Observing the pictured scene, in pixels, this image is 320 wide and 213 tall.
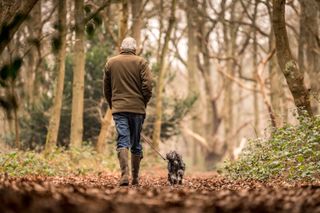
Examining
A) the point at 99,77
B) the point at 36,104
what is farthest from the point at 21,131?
the point at 99,77

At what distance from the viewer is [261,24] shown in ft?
94.4

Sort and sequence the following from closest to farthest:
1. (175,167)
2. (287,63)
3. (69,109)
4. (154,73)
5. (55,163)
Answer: (175,167)
(287,63)
(55,163)
(69,109)
(154,73)

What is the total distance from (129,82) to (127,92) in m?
0.18

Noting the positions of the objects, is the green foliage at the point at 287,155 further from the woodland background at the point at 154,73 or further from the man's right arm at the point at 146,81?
the man's right arm at the point at 146,81

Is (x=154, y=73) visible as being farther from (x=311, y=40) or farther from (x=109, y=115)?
(x=311, y=40)

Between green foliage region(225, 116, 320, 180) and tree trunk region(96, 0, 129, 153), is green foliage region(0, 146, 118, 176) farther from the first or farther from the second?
green foliage region(225, 116, 320, 180)

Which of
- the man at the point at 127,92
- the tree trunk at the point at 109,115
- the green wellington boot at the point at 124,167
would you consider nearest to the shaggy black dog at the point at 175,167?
the man at the point at 127,92

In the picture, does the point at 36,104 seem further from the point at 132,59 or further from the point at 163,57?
the point at 132,59

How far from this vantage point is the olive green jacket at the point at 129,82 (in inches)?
393

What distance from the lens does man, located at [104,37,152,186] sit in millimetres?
9938

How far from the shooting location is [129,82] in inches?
396

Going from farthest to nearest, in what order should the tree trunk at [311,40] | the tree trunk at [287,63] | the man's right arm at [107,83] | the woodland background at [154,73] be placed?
the tree trunk at [311,40] < the woodland background at [154,73] < the tree trunk at [287,63] < the man's right arm at [107,83]

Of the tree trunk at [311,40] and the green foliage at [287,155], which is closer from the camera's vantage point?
the green foliage at [287,155]

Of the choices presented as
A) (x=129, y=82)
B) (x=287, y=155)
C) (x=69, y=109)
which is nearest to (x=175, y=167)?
(x=129, y=82)
